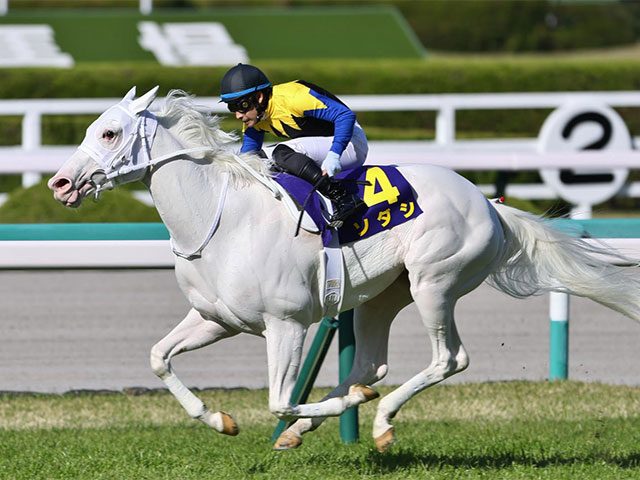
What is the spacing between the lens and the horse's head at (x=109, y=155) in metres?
4.12

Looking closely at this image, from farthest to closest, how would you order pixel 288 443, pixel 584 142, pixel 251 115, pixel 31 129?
pixel 584 142
pixel 31 129
pixel 288 443
pixel 251 115

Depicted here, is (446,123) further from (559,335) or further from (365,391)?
(365,391)

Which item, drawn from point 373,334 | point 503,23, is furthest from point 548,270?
point 503,23

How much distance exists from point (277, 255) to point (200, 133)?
619 millimetres

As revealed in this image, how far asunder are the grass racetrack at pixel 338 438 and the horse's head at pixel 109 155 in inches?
44.8

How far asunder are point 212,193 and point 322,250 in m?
0.48

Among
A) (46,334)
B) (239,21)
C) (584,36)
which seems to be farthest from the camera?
(584,36)

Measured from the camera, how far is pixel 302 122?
14.6ft

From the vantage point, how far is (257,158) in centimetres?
446

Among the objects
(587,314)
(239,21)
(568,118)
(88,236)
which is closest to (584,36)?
(239,21)

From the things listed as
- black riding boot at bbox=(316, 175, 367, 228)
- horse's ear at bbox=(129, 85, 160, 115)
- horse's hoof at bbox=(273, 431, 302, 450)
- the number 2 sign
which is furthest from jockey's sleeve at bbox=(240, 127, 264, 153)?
the number 2 sign

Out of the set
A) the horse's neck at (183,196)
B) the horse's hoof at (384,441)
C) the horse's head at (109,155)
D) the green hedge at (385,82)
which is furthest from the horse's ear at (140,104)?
the green hedge at (385,82)

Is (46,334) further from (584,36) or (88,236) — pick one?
(584,36)

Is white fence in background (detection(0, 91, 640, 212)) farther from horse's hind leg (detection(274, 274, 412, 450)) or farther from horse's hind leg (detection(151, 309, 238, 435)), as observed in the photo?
horse's hind leg (detection(151, 309, 238, 435))
